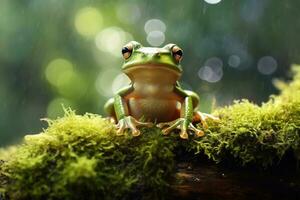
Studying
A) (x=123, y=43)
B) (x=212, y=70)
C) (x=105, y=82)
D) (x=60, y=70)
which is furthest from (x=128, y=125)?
(x=212, y=70)

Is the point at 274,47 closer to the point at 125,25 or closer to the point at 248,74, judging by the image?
the point at 248,74

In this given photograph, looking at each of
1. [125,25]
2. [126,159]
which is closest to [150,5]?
[125,25]

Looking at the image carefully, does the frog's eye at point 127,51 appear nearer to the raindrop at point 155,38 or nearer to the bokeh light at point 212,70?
the raindrop at point 155,38

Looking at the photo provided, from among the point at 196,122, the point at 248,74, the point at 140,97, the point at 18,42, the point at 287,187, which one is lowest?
the point at 287,187

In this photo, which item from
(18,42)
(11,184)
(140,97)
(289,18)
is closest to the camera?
(11,184)

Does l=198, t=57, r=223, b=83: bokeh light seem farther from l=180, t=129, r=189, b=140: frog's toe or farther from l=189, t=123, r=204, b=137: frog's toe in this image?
l=180, t=129, r=189, b=140: frog's toe

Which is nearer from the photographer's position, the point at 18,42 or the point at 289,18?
the point at 289,18

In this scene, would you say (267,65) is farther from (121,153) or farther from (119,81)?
(121,153)
